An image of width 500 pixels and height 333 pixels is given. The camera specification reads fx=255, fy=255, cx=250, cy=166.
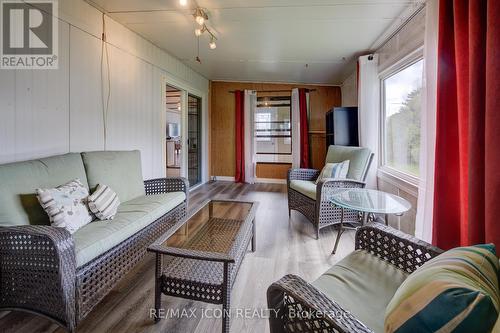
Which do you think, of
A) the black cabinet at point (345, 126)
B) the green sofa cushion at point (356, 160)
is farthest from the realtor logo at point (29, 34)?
the black cabinet at point (345, 126)

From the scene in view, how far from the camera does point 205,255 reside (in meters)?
1.35

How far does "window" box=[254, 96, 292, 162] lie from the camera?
19.7 ft

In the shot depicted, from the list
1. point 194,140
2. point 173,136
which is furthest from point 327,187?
point 173,136

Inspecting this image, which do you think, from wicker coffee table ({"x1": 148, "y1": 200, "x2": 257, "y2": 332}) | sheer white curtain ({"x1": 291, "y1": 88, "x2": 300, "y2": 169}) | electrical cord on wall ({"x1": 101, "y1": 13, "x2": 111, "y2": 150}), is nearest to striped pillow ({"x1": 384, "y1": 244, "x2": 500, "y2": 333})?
wicker coffee table ({"x1": 148, "y1": 200, "x2": 257, "y2": 332})

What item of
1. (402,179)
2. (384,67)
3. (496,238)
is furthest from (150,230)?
(384,67)

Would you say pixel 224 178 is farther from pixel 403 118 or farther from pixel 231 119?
pixel 403 118

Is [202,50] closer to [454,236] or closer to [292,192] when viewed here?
[292,192]

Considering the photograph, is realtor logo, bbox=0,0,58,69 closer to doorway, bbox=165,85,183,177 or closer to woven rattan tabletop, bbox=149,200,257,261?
woven rattan tabletop, bbox=149,200,257,261

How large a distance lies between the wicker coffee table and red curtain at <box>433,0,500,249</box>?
3.67 feet

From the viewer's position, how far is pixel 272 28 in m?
2.98

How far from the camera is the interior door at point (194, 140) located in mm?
5105

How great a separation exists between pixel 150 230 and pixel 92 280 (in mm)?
665

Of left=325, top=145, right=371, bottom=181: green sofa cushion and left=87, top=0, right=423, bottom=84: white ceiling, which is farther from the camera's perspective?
left=325, top=145, right=371, bottom=181: green sofa cushion

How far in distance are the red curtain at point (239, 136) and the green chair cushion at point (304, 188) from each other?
8.82ft
